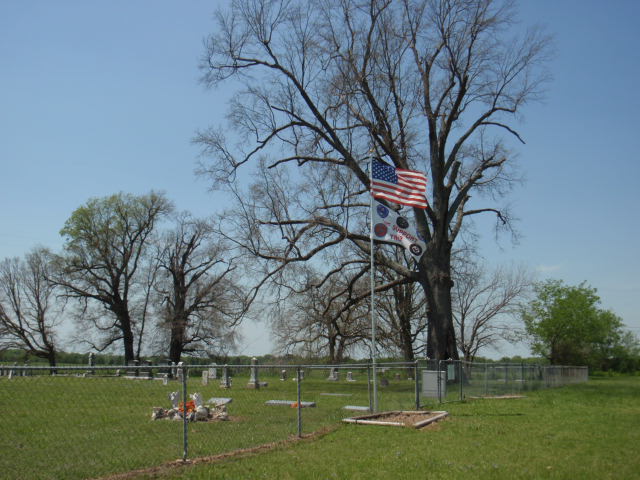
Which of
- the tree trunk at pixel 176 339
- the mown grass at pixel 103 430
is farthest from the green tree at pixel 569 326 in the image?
the mown grass at pixel 103 430

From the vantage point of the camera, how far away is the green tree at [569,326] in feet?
Answer: 200

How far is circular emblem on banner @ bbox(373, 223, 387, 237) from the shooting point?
15.1 meters

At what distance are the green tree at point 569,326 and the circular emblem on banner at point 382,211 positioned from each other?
159ft

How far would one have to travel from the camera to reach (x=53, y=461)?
8.33 meters

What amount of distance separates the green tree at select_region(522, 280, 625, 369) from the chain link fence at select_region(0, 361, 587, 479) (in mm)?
44259

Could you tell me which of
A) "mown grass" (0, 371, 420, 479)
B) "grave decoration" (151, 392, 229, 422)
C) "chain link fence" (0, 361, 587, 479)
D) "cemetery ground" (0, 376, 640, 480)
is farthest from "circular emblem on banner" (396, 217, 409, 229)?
"grave decoration" (151, 392, 229, 422)

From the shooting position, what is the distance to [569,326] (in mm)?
61125

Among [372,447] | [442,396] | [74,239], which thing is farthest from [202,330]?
[372,447]

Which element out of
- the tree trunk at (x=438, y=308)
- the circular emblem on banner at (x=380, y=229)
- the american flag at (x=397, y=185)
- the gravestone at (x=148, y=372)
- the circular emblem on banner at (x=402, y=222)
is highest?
the american flag at (x=397, y=185)

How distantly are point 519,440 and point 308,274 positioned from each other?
62.8ft

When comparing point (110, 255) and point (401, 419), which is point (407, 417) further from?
point (110, 255)

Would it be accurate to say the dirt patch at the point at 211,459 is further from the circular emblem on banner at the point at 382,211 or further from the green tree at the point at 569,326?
the green tree at the point at 569,326

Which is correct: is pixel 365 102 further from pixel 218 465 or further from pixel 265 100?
pixel 218 465

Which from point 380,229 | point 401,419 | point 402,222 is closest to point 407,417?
point 401,419
